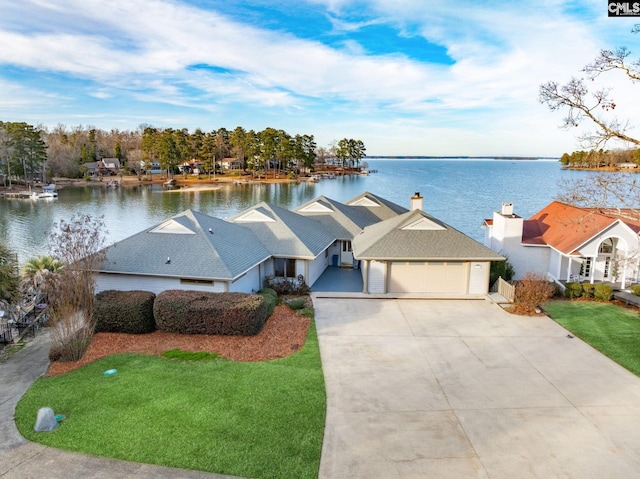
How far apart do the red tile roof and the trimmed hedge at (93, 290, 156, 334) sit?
56.1 ft

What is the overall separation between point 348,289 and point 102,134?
12661cm

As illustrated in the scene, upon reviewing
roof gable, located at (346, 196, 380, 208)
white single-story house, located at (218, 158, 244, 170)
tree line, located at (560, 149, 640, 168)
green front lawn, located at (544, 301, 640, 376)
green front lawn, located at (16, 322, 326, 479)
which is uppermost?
white single-story house, located at (218, 158, 244, 170)

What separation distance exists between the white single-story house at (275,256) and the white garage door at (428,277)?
0.04 meters

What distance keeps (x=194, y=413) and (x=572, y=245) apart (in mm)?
18539

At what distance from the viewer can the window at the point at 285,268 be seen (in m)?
20.1

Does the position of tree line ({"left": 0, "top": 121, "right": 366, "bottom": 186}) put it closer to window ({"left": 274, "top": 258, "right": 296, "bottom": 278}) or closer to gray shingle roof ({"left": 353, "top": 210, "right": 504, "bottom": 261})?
window ({"left": 274, "top": 258, "right": 296, "bottom": 278})

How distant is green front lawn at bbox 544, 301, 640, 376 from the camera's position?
13.2 meters

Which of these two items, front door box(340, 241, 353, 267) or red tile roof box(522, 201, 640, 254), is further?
front door box(340, 241, 353, 267)

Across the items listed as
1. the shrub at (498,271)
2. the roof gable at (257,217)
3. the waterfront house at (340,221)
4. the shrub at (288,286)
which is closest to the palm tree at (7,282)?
the shrub at (288,286)

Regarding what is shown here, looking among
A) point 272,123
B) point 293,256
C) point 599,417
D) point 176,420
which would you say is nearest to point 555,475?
point 599,417

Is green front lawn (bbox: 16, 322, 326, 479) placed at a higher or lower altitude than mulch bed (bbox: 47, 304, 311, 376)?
higher

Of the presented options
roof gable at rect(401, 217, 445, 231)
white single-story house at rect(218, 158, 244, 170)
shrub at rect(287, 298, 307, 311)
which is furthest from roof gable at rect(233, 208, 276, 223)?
white single-story house at rect(218, 158, 244, 170)

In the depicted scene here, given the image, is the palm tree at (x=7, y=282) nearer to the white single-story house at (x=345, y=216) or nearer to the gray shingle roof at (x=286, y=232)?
the gray shingle roof at (x=286, y=232)

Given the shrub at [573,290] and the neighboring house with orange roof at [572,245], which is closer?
the shrub at [573,290]
